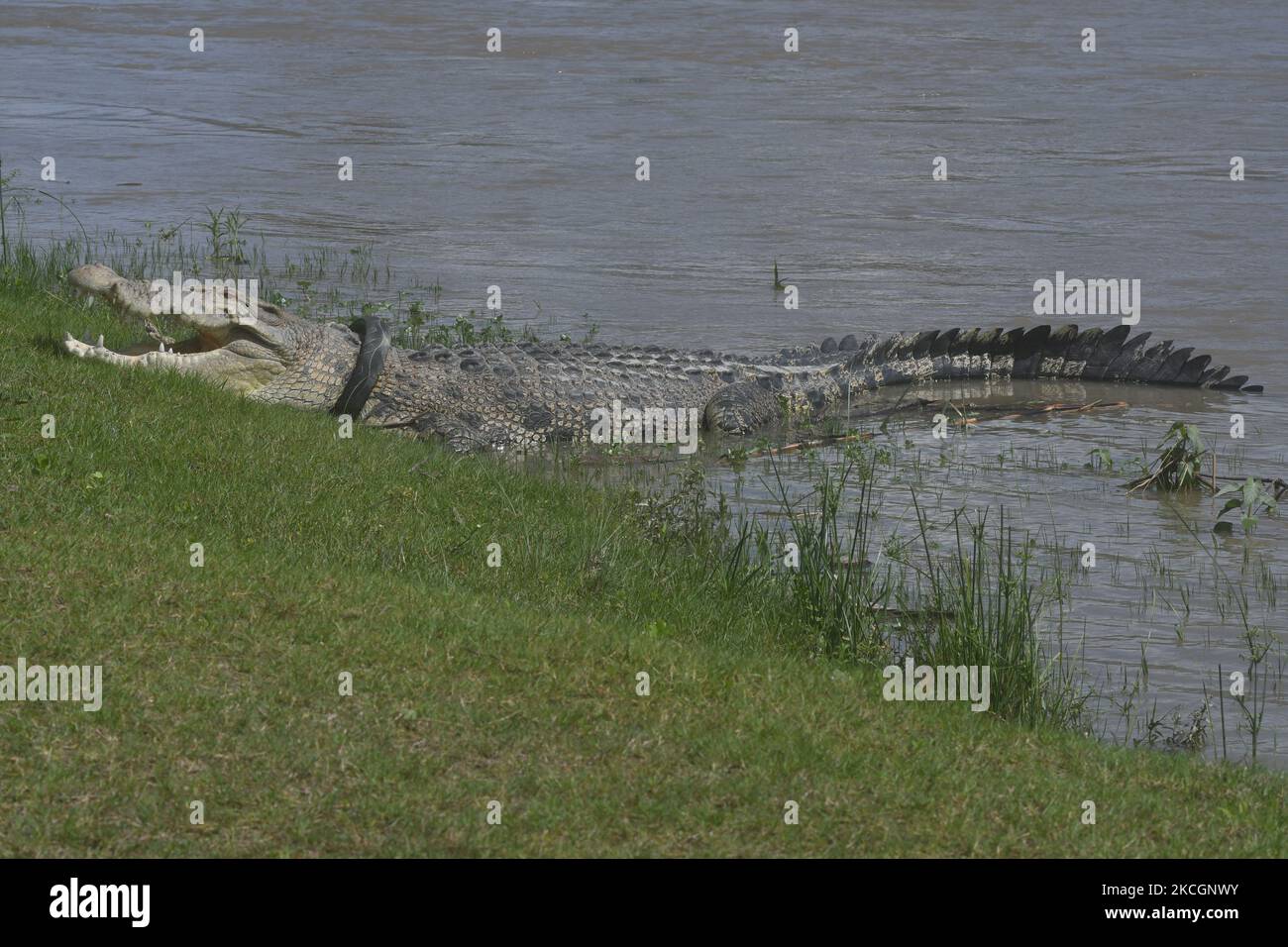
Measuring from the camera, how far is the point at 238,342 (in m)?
9.69

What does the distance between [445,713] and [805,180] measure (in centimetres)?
1549

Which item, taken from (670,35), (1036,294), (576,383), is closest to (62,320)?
(576,383)

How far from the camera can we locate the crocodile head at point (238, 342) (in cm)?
944

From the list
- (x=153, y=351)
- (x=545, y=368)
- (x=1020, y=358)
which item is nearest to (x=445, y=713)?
(x=153, y=351)

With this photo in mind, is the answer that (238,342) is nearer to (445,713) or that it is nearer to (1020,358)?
A: (445,713)

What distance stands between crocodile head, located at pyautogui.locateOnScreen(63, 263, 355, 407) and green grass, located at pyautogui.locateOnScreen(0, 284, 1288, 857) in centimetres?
222

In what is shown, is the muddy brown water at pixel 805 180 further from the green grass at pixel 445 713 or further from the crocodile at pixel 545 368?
the green grass at pixel 445 713

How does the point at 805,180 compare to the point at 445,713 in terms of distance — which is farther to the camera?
the point at 805,180

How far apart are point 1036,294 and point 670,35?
19.5 m

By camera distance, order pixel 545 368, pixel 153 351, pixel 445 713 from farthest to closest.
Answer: pixel 545 368
pixel 153 351
pixel 445 713

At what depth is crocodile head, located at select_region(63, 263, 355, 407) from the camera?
9438 mm

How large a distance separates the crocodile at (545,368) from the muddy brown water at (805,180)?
0.48 meters

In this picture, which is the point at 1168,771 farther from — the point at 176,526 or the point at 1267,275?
the point at 1267,275
